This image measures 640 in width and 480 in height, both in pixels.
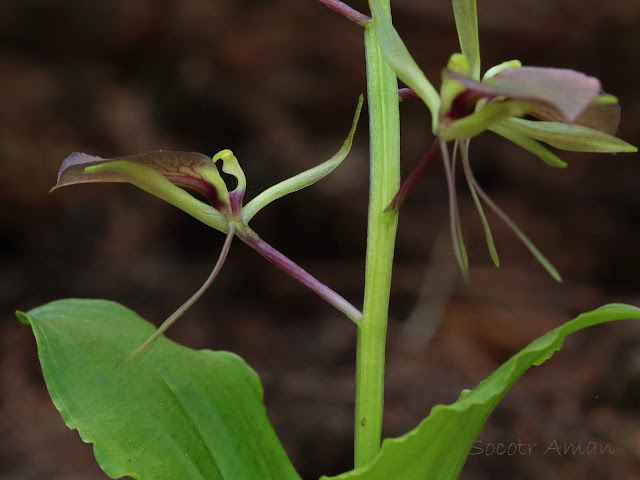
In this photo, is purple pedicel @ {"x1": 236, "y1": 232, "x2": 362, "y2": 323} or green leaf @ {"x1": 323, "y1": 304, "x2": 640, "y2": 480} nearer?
green leaf @ {"x1": 323, "y1": 304, "x2": 640, "y2": 480}

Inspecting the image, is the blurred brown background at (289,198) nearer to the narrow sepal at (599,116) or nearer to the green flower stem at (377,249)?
the green flower stem at (377,249)

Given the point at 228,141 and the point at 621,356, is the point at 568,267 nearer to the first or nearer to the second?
the point at 621,356

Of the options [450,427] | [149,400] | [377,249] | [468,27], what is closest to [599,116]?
[468,27]

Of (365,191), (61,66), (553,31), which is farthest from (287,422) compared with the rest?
(553,31)

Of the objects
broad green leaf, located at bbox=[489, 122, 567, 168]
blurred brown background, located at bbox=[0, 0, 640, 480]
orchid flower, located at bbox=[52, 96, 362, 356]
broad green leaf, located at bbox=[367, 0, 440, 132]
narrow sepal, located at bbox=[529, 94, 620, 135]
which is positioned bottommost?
blurred brown background, located at bbox=[0, 0, 640, 480]

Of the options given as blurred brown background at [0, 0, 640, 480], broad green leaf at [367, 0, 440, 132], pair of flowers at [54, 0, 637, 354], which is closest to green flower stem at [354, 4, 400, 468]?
pair of flowers at [54, 0, 637, 354]

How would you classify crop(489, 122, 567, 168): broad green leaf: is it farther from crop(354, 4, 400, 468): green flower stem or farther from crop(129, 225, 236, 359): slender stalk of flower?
crop(129, 225, 236, 359): slender stalk of flower
